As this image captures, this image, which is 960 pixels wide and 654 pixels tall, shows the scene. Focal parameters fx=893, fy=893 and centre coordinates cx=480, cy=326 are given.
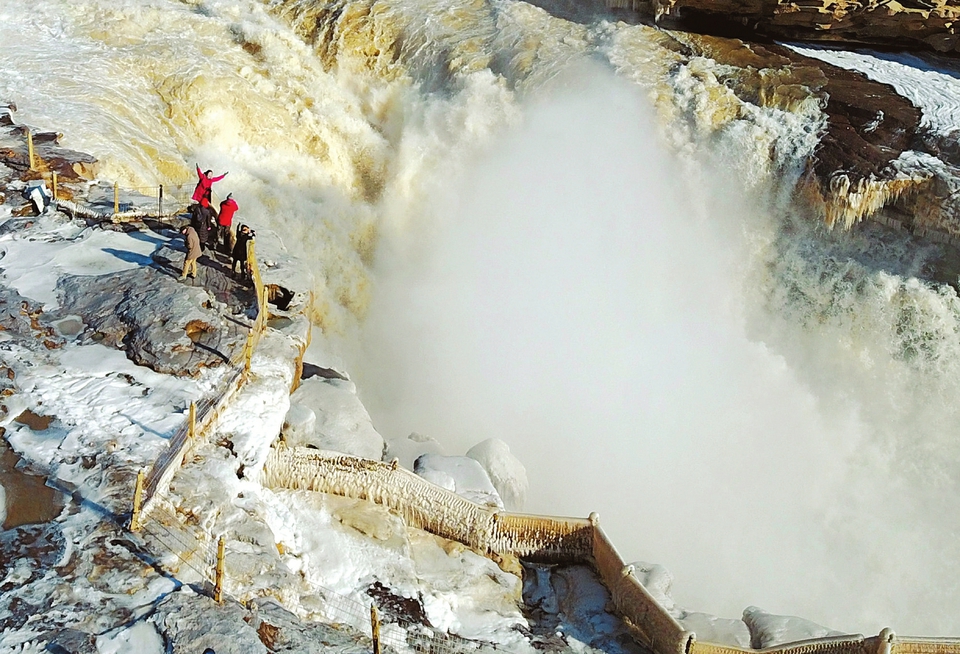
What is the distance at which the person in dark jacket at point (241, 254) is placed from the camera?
13.5m

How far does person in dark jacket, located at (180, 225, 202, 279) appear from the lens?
13.2 metres

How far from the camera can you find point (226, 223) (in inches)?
544

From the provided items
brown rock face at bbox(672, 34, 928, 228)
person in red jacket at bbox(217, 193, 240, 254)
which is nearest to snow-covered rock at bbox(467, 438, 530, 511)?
person in red jacket at bbox(217, 193, 240, 254)

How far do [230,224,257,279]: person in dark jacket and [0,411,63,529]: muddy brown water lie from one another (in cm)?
454

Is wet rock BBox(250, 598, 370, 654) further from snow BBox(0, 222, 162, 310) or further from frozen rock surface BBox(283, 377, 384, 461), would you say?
snow BBox(0, 222, 162, 310)

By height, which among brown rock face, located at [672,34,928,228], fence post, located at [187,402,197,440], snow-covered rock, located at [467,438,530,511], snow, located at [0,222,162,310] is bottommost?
snow-covered rock, located at [467,438,530,511]

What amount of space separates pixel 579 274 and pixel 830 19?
31.5ft

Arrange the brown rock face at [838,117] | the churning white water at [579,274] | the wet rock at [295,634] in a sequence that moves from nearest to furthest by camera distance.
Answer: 1. the wet rock at [295,634]
2. the churning white water at [579,274]
3. the brown rock face at [838,117]

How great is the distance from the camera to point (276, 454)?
1131cm

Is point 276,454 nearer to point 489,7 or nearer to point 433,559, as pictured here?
point 433,559

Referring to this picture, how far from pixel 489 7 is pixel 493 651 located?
63.0 feet

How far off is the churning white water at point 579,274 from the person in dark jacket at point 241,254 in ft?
15.5

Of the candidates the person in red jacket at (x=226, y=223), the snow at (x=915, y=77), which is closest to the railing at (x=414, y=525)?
the person in red jacket at (x=226, y=223)

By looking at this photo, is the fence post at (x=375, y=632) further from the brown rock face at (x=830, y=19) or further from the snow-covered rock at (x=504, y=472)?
the brown rock face at (x=830, y=19)
